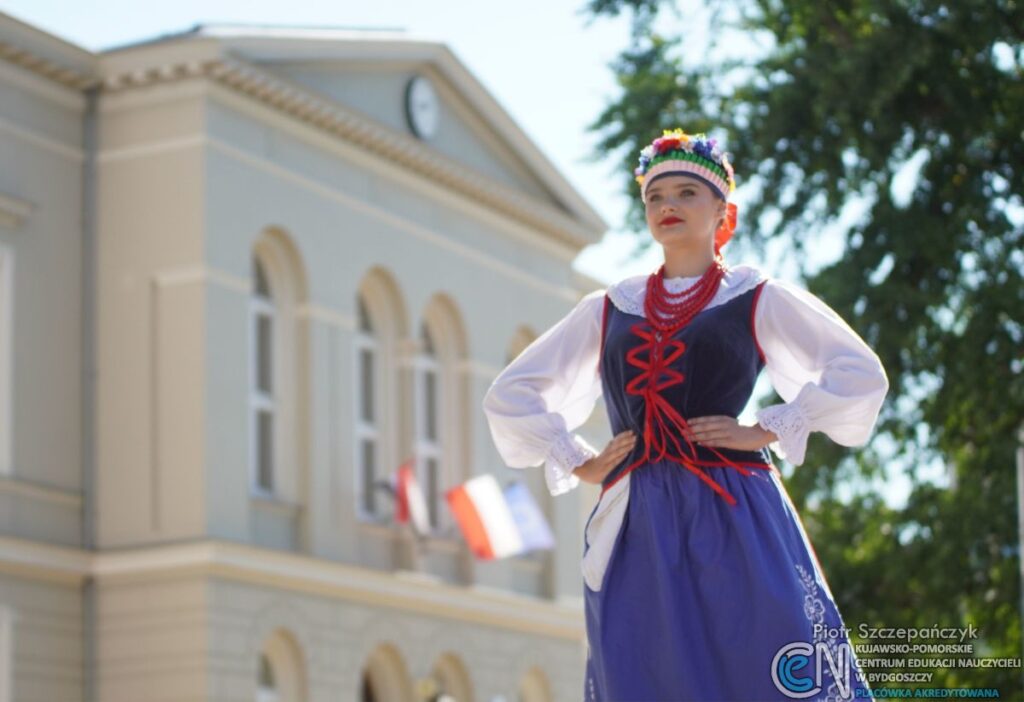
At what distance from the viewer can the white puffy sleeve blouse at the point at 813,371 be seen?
5.71m

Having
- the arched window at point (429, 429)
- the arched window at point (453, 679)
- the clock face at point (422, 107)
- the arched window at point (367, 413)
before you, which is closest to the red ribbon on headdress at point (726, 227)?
the arched window at point (367, 413)

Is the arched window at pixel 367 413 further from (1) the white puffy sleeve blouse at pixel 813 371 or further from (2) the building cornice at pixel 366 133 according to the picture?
(1) the white puffy sleeve blouse at pixel 813 371

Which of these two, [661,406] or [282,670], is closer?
[661,406]

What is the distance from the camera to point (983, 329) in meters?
17.3

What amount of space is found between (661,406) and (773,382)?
441mm

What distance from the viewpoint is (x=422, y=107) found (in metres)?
28.2

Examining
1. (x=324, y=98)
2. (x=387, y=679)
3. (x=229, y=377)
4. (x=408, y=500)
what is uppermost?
(x=324, y=98)

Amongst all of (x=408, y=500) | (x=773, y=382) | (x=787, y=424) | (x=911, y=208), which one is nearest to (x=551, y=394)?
(x=773, y=382)

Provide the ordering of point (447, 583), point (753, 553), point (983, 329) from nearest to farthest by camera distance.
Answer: point (753, 553) → point (983, 329) → point (447, 583)

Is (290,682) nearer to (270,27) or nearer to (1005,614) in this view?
(270,27)

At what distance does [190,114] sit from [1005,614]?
10.6 meters

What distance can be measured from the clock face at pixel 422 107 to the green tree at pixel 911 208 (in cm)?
861

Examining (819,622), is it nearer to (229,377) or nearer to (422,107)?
(229,377)

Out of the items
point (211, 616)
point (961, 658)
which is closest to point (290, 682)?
point (211, 616)
